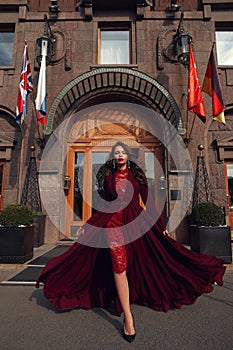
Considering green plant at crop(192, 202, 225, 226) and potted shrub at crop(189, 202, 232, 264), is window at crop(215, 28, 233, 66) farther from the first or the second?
potted shrub at crop(189, 202, 232, 264)

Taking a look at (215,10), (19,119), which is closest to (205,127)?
(215,10)

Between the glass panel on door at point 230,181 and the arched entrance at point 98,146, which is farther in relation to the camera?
the arched entrance at point 98,146

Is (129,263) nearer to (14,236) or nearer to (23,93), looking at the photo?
(14,236)

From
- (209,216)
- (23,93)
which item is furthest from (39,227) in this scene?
(209,216)

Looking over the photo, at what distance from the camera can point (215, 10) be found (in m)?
10.6

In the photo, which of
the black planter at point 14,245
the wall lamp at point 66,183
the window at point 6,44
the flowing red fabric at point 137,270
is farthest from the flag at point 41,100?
the flowing red fabric at point 137,270

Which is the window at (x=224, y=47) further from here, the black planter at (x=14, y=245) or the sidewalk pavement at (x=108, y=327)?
the black planter at (x=14, y=245)

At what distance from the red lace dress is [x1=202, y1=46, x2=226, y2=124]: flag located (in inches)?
220

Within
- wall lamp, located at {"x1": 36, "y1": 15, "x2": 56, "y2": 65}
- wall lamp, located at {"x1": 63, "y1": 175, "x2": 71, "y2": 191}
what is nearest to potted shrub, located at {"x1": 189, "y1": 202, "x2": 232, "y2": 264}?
wall lamp, located at {"x1": 63, "y1": 175, "x2": 71, "y2": 191}

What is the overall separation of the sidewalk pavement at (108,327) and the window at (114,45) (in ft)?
32.8

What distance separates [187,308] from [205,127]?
24.6 feet

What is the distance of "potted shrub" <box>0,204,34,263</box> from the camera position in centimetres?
602

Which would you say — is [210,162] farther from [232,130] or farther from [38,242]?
[38,242]

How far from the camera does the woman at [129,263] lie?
324 cm
